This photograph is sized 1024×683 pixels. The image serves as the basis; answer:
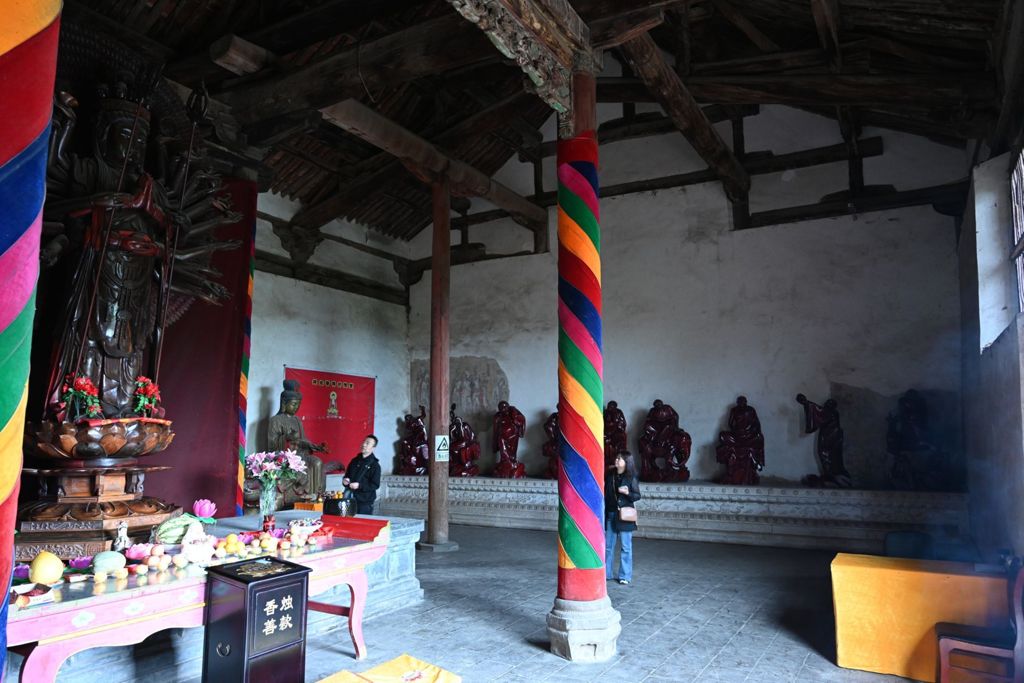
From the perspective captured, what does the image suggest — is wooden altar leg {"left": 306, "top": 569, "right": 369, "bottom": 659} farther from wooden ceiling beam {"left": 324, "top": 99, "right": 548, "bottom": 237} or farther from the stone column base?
wooden ceiling beam {"left": 324, "top": 99, "right": 548, "bottom": 237}

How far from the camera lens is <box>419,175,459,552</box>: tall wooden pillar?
7824 mm

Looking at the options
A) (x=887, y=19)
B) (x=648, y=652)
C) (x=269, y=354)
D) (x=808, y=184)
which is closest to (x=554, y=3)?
(x=887, y=19)

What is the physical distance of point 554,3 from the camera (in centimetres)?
439

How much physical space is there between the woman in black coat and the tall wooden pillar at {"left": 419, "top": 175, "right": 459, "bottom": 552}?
7.68ft

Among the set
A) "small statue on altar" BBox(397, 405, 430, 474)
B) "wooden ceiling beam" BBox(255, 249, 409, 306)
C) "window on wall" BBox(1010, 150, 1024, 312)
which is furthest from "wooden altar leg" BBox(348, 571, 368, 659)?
"small statue on altar" BBox(397, 405, 430, 474)

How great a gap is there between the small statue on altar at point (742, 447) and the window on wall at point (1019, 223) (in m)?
4.77

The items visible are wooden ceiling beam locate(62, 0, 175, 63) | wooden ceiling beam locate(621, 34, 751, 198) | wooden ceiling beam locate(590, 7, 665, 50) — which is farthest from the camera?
wooden ceiling beam locate(621, 34, 751, 198)

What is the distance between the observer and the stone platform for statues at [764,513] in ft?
25.3

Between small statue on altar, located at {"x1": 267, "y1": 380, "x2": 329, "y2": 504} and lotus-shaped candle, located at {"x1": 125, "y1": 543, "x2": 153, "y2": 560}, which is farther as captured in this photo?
small statue on altar, located at {"x1": 267, "y1": 380, "x2": 329, "y2": 504}

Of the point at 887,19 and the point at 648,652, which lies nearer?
the point at 648,652

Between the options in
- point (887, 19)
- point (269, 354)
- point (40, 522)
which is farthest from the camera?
point (269, 354)

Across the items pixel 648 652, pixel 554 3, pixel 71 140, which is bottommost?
pixel 648 652

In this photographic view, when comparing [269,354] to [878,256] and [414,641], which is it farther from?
[878,256]

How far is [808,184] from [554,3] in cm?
632
